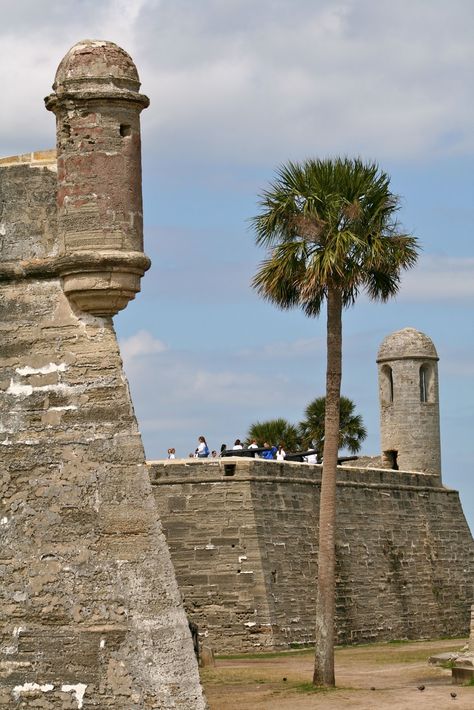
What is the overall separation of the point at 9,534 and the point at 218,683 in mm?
11338

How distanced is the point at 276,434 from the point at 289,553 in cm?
1128

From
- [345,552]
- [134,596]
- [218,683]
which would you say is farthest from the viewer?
[345,552]

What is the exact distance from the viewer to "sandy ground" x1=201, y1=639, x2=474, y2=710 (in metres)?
18.4

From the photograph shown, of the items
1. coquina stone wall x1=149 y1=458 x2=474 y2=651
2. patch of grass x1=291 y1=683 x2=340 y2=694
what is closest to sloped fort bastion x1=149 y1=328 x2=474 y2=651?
coquina stone wall x1=149 y1=458 x2=474 y2=651

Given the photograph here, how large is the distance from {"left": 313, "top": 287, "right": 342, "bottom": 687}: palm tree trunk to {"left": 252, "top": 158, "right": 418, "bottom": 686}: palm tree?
13mm

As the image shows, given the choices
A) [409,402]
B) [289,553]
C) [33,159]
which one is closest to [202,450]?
[289,553]

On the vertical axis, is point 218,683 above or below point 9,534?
below

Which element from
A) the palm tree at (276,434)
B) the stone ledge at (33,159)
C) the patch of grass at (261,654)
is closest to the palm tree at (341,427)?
the palm tree at (276,434)

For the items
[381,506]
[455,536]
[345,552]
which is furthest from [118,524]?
[455,536]

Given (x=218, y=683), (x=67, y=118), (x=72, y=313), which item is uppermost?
(x=67, y=118)

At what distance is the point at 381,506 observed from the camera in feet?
115

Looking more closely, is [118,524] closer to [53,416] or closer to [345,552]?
[53,416]

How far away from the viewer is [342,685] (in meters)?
20.7

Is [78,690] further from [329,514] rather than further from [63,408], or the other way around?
[329,514]
